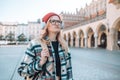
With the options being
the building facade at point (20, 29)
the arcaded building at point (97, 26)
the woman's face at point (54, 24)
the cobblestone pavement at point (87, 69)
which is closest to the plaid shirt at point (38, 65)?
the woman's face at point (54, 24)

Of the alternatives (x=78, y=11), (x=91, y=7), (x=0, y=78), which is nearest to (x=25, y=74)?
(x=0, y=78)

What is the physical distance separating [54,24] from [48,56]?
1.16 feet

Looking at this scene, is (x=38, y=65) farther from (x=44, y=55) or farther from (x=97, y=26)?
(x=97, y=26)

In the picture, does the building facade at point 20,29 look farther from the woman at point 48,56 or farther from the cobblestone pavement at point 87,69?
the woman at point 48,56

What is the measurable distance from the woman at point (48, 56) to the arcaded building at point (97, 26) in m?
24.1

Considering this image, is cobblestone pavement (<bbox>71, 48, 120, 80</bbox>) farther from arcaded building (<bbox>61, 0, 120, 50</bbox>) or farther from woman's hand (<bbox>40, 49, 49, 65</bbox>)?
arcaded building (<bbox>61, 0, 120, 50</bbox>)

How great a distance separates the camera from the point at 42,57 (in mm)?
2236

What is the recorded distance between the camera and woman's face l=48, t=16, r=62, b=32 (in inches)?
94.3

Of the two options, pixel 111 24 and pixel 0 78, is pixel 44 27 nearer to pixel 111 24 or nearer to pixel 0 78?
pixel 0 78

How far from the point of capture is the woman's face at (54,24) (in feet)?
7.86

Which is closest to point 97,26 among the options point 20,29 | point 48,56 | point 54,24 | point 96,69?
point 96,69

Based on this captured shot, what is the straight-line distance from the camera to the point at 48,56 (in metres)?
2.28

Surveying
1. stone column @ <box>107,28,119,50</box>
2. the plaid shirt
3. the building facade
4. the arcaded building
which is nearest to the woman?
the plaid shirt

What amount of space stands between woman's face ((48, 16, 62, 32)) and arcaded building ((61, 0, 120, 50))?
78.9 feet
